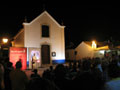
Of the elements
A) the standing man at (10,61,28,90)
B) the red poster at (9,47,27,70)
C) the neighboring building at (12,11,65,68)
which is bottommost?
the standing man at (10,61,28,90)

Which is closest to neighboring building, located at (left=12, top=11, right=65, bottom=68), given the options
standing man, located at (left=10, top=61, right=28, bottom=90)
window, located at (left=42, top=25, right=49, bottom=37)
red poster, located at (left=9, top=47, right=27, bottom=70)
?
window, located at (left=42, top=25, right=49, bottom=37)

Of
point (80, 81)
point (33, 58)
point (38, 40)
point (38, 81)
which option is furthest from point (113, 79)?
point (38, 40)

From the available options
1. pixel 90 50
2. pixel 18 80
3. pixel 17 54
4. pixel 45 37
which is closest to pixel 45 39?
pixel 45 37

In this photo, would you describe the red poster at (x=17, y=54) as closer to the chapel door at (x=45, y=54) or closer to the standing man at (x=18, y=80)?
the chapel door at (x=45, y=54)

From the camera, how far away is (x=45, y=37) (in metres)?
20.1

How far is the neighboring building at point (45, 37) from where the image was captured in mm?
19125

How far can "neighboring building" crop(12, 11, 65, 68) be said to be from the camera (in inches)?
753

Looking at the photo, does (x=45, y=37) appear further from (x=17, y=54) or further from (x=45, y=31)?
(x=17, y=54)

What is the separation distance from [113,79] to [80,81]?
0.91 meters

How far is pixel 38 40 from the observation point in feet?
64.3

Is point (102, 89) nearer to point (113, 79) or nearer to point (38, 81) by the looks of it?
point (113, 79)

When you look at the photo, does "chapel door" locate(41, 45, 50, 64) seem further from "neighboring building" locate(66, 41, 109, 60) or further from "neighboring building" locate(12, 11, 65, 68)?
"neighboring building" locate(66, 41, 109, 60)

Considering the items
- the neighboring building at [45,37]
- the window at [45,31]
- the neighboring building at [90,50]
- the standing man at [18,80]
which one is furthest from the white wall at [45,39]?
the standing man at [18,80]

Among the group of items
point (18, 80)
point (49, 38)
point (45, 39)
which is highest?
point (49, 38)
